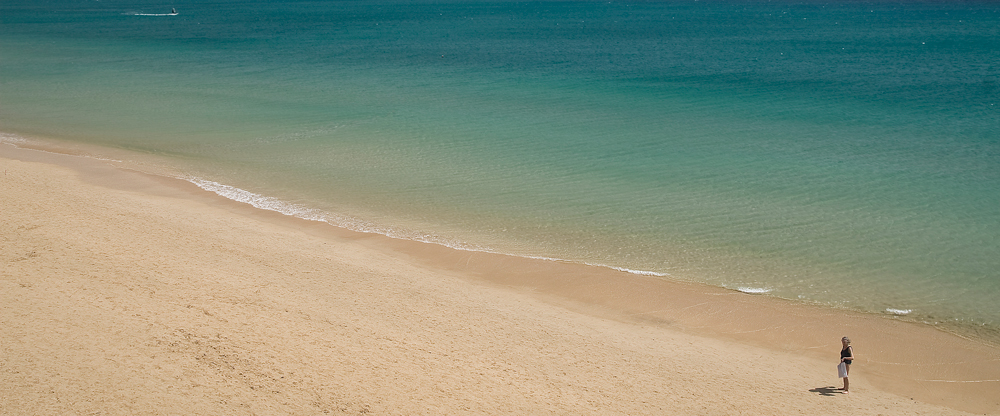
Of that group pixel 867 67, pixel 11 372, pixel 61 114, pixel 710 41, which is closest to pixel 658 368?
pixel 11 372

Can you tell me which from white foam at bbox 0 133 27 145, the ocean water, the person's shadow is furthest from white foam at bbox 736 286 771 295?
white foam at bbox 0 133 27 145

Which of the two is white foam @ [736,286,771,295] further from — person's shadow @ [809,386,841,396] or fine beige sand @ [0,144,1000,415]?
person's shadow @ [809,386,841,396]

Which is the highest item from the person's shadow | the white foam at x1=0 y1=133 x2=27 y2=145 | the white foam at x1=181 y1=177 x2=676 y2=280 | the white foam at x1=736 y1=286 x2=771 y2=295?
the white foam at x1=0 y1=133 x2=27 y2=145

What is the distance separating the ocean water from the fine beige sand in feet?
5.10

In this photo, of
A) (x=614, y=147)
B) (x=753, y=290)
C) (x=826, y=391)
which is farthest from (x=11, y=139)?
(x=826, y=391)

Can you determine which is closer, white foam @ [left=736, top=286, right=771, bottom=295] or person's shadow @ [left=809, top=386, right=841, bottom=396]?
person's shadow @ [left=809, top=386, right=841, bottom=396]

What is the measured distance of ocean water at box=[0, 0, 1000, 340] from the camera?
16031mm

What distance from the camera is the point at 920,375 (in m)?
11.2

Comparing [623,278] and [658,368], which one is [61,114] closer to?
[623,278]

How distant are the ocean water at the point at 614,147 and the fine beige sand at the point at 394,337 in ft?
5.10

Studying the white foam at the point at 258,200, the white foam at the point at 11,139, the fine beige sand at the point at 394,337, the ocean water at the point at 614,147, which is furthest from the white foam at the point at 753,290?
the white foam at the point at 11,139

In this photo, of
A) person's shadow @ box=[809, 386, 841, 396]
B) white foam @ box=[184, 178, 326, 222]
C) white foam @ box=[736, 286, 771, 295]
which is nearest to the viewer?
person's shadow @ box=[809, 386, 841, 396]

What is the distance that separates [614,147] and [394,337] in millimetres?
15866

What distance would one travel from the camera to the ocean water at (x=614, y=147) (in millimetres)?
16031
